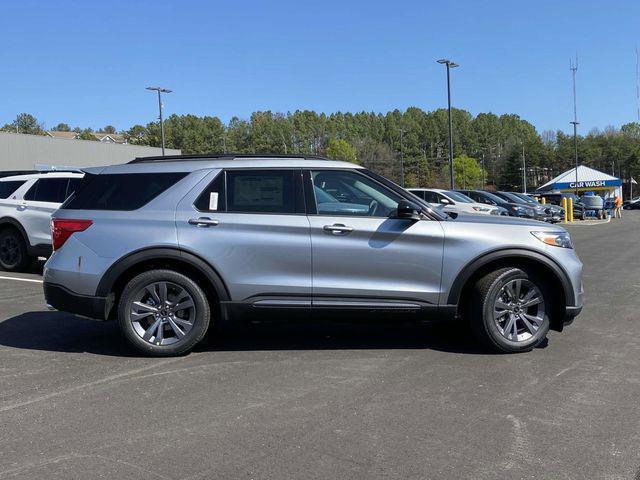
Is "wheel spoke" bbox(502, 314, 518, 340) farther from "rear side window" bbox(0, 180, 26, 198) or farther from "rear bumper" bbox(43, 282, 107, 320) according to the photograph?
"rear side window" bbox(0, 180, 26, 198)

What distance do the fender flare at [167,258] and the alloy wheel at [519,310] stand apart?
99.1 inches

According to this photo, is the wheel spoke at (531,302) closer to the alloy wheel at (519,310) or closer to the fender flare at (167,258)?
the alloy wheel at (519,310)

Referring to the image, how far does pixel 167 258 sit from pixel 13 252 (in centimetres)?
749

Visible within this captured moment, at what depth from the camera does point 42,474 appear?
3.33m

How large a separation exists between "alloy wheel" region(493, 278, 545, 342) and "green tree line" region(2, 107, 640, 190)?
8957 cm

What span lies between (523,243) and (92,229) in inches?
156

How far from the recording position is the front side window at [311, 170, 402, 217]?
18.1 ft

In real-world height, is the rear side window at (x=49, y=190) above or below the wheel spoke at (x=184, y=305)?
above

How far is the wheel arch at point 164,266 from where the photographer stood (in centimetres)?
543

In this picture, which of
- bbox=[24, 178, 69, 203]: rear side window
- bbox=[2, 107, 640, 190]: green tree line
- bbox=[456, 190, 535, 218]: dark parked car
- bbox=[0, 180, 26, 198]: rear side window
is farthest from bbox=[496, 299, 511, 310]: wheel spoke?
bbox=[2, 107, 640, 190]: green tree line

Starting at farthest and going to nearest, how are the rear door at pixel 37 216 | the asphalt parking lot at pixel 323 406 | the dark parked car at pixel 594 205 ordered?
the dark parked car at pixel 594 205, the rear door at pixel 37 216, the asphalt parking lot at pixel 323 406

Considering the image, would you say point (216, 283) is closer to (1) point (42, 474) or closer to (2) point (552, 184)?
(1) point (42, 474)

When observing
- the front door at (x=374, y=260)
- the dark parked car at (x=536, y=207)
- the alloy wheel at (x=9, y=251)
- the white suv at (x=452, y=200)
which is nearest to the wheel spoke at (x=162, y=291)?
the front door at (x=374, y=260)

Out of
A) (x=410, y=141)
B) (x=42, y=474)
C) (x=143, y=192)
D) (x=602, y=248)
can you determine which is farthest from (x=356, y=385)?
(x=410, y=141)
